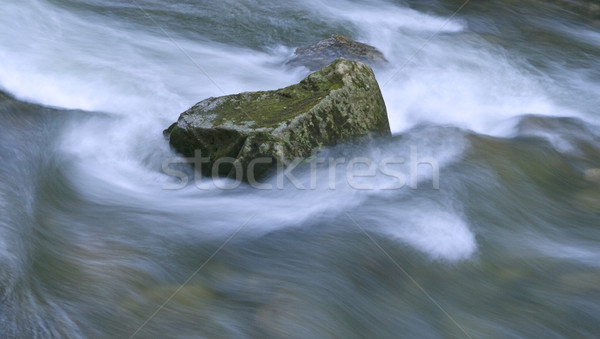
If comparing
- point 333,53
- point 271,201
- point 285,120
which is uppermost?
point 285,120

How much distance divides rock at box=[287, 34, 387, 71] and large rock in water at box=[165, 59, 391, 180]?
5.69 ft

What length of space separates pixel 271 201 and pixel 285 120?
0.67m

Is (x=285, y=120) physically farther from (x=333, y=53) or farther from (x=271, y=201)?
(x=333, y=53)

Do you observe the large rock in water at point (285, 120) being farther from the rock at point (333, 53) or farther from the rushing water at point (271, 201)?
the rock at point (333, 53)

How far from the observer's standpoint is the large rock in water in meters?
5.14

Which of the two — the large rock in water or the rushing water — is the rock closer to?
the rushing water

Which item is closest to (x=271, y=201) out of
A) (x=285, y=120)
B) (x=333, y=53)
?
Result: (x=285, y=120)

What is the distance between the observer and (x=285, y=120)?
5.23 metres

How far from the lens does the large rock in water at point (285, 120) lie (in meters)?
5.14

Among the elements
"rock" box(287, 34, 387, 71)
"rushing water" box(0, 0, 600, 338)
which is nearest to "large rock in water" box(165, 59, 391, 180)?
"rushing water" box(0, 0, 600, 338)

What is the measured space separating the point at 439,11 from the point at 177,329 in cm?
776

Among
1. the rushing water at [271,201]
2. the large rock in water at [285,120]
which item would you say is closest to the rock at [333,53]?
the rushing water at [271,201]

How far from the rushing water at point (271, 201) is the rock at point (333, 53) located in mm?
229

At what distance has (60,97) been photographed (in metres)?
6.34
